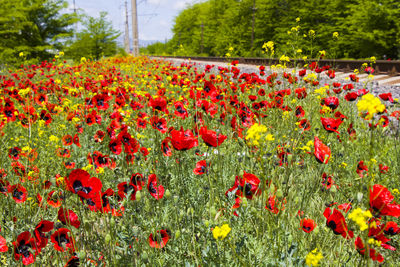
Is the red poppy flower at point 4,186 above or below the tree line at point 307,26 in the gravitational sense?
below

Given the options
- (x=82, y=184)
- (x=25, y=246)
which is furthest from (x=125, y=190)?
(x=25, y=246)

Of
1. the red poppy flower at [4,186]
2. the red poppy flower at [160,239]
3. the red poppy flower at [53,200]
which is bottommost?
the red poppy flower at [160,239]

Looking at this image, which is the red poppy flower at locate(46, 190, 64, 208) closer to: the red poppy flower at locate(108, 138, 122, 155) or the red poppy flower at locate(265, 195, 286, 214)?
the red poppy flower at locate(108, 138, 122, 155)

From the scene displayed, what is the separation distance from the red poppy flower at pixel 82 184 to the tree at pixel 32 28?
17053mm

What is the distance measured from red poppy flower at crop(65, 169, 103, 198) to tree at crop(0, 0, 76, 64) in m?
17.1

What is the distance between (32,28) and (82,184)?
2105cm

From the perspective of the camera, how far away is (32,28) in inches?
729

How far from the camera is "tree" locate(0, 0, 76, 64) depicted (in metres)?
16.5

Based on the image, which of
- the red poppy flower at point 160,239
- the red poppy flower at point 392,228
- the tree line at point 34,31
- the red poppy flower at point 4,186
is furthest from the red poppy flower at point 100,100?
the tree line at point 34,31

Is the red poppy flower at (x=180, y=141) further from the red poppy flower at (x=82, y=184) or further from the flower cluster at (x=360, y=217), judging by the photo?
the flower cluster at (x=360, y=217)

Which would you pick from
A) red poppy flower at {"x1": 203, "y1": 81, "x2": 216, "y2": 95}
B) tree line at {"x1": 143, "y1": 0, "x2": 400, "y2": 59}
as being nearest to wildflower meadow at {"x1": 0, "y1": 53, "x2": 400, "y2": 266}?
red poppy flower at {"x1": 203, "y1": 81, "x2": 216, "y2": 95}

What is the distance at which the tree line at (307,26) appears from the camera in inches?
630

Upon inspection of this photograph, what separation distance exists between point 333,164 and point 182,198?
4.67 ft

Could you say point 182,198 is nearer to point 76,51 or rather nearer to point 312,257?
point 312,257
